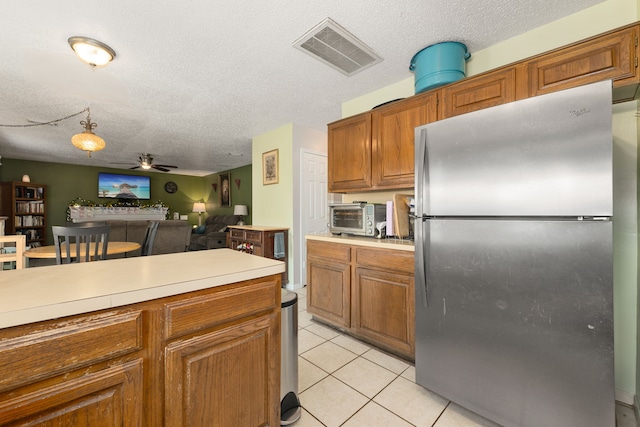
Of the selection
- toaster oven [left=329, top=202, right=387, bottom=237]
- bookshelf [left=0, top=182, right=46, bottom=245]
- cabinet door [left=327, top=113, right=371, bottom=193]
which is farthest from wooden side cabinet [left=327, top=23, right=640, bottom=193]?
bookshelf [left=0, top=182, right=46, bottom=245]

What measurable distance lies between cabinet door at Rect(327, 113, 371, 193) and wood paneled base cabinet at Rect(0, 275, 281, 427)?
1664mm

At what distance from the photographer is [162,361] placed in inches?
32.7

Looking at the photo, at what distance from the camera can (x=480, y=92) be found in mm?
1803

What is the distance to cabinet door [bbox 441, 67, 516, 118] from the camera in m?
1.69

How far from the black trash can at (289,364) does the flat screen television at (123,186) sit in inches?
332

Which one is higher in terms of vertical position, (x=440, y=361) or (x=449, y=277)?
(x=449, y=277)

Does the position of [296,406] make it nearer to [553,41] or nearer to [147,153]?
[553,41]

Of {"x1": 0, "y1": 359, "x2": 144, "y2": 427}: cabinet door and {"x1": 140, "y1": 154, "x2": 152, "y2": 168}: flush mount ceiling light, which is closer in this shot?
Answer: {"x1": 0, "y1": 359, "x2": 144, "y2": 427}: cabinet door

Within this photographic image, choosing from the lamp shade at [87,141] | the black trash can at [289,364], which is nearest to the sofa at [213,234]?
the lamp shade at [87,141]

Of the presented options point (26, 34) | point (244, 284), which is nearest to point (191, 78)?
point (26, 34)

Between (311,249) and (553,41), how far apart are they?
2.47 metres

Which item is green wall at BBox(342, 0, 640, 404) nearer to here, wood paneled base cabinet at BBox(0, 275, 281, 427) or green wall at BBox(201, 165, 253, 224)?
wood paneled base cabinet at BBox(0, 275, 281, 427)

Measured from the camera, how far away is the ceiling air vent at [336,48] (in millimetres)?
1894

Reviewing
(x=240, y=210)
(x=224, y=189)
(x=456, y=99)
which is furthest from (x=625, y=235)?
(x=224, y=189)
